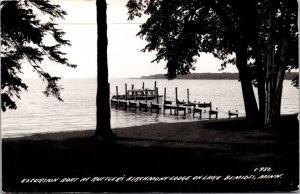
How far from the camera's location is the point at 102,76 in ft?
48.1

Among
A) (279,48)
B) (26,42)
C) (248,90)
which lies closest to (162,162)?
(26,42)

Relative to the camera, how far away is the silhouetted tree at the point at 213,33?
53.5 feet

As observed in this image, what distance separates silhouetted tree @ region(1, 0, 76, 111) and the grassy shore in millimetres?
1958

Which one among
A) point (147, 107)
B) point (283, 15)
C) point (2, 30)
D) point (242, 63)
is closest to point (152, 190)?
point (2, 30)

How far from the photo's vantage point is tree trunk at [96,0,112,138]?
45.9ft

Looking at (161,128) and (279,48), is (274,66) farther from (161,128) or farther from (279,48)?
(161,128)

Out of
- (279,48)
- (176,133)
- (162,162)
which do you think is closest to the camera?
(162,162)

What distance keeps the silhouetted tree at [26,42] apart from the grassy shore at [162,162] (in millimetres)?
1958

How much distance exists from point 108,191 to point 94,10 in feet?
22.5

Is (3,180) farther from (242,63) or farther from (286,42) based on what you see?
(242,63)

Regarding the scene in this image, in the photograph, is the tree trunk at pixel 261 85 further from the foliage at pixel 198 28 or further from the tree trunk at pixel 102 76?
the tree trunk at pixel 102 76

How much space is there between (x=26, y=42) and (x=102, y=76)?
295cm
